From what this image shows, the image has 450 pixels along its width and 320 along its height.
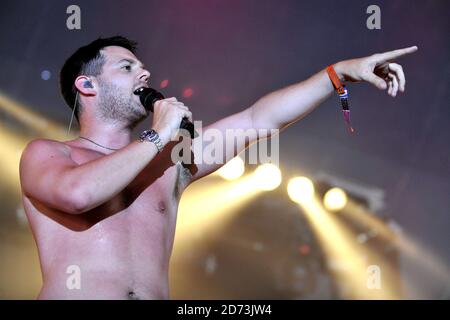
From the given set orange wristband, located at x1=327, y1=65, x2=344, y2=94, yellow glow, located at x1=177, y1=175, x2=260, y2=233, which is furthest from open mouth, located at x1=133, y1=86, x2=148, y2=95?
yellow glow, located at x1=177, y1=175, x2=260, y2=233

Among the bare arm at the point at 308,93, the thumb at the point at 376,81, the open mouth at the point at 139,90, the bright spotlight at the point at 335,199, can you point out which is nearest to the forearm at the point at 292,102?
the bare arm at the point at 308,93

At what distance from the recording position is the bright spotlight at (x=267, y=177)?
4410mm

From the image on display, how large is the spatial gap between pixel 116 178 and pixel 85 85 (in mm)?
705

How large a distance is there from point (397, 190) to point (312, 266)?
2.96 ft

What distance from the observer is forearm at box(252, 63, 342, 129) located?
2162 mm

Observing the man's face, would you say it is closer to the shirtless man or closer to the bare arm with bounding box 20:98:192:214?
the shirtless man

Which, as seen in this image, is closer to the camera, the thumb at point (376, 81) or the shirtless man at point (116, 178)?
the shirtless man at point (116, 178)

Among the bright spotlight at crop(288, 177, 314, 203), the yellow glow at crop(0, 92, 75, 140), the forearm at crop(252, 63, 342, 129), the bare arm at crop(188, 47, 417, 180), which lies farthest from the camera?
the bright spotlight at crop(288, 177, 314, 203)

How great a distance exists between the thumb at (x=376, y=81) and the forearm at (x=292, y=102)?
0.47ft

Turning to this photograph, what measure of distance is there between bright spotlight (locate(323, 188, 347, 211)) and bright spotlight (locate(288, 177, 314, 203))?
5.7 inches

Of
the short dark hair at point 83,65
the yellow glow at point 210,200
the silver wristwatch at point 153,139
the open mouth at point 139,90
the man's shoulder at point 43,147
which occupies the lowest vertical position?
the silver wristwatch at point 153,139

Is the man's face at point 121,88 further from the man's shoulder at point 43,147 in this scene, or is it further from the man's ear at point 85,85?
the man's shoulder at point 43,147
